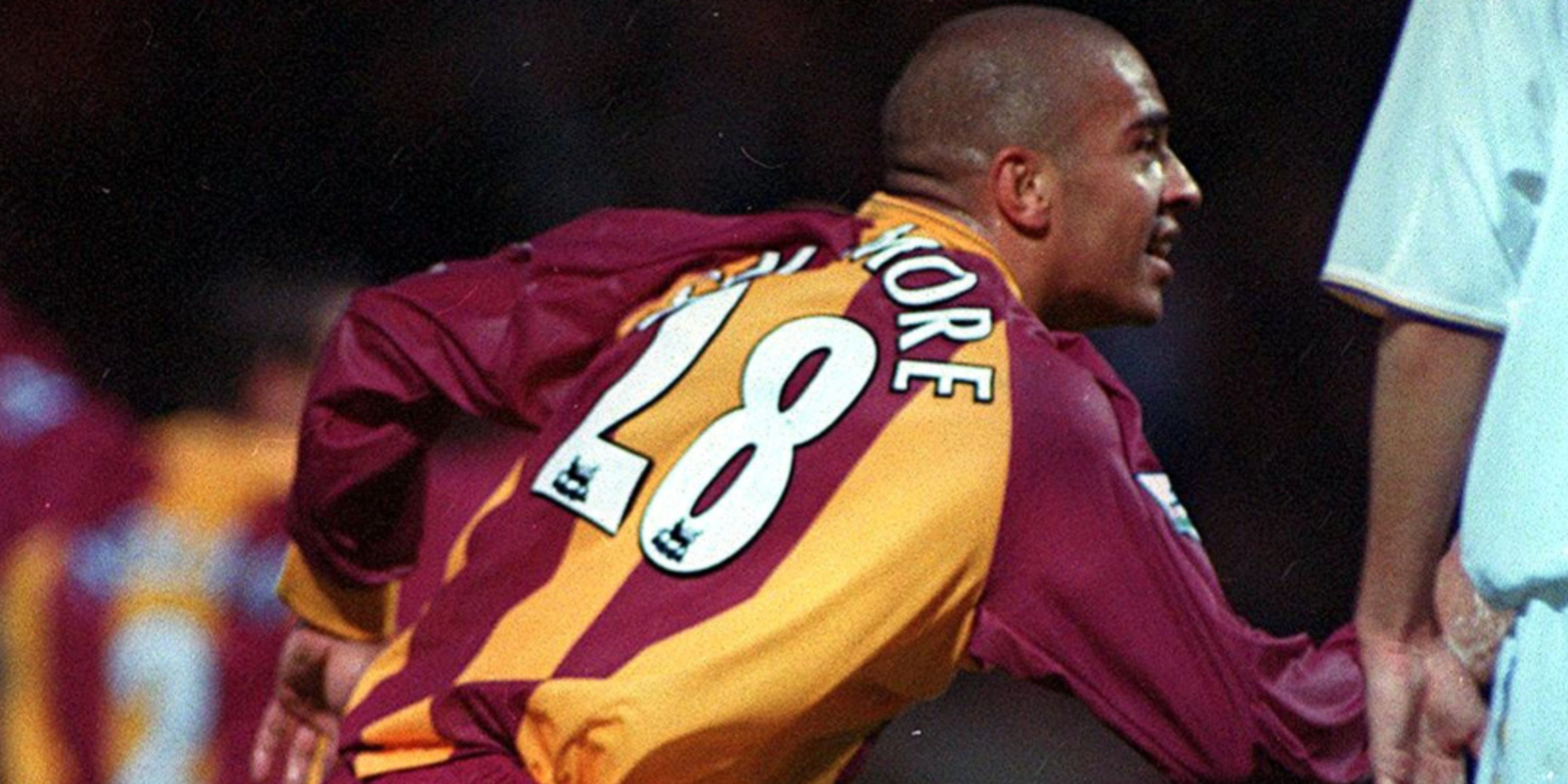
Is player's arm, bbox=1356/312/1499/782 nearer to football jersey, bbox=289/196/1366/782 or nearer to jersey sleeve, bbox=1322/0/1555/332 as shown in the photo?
jersey sleeve, bbox=1322/0/1555/332

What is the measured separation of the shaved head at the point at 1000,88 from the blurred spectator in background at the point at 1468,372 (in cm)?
53

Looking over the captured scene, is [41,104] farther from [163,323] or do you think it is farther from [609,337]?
[609,337]

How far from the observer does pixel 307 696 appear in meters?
2.48

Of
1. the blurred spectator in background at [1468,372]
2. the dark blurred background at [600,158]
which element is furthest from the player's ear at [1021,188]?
the dark blurred background at [600,158]

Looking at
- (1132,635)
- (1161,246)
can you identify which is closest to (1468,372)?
(1132,635)

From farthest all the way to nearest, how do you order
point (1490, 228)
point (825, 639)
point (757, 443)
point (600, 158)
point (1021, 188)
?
point (600, 158) < point (1021, 188) < point (757, 443) < point (825, 639) < point (1490, 228)

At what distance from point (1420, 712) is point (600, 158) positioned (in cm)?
176

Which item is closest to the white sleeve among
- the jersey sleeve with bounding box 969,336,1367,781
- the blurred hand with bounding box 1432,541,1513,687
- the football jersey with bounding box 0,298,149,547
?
the blurred hand with bounding box 1432,541,1513,687

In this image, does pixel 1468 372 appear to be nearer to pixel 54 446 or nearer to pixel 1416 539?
pixel 1416 539

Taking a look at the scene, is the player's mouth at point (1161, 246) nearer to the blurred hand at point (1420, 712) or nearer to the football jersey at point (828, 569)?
the football jersey at point (828, 569)

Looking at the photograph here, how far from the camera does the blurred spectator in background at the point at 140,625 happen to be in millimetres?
3180

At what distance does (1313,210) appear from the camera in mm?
3211

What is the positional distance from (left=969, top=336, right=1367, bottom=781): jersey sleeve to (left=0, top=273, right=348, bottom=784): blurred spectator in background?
144 centimetres

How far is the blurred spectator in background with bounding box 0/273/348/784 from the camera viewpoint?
10.4 ft
